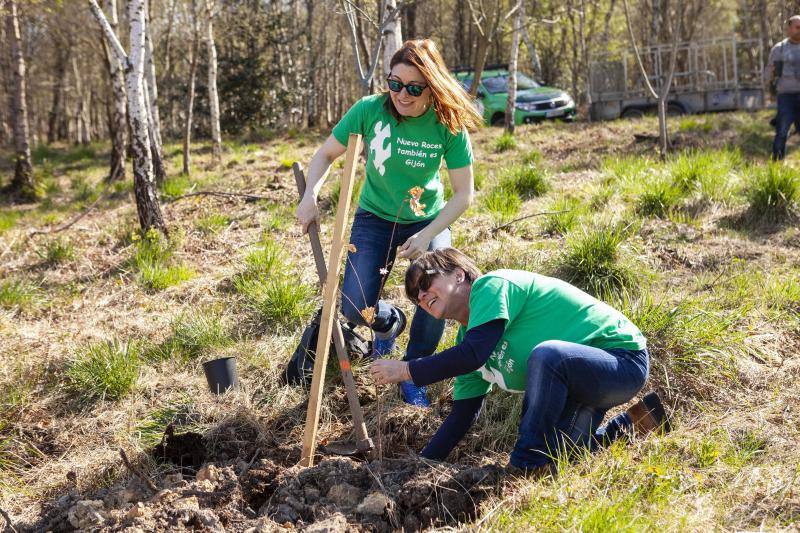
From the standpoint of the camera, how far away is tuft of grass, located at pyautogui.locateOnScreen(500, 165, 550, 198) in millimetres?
6672

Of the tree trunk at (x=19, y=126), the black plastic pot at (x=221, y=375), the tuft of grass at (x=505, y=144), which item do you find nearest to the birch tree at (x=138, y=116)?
the black plastic pot at (x=221, y=375)

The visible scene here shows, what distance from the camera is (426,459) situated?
2.90 metres

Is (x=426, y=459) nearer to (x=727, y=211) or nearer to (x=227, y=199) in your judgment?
(x=727, y=211)

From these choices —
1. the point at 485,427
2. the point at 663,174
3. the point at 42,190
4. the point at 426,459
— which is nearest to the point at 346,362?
the point at 426,459

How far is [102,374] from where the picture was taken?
4.02 m

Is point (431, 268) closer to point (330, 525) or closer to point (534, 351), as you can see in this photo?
point (534, 351)

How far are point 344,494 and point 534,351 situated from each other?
94 cm

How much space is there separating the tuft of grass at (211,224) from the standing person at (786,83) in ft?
18.7

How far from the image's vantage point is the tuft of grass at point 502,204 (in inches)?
232

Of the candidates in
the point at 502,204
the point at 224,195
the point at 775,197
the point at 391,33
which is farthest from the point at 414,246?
the point at 224,195

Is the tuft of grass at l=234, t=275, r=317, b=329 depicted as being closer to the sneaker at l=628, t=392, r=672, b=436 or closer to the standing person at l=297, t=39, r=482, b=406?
the standing person at l=297, t=39, r=482, b=406

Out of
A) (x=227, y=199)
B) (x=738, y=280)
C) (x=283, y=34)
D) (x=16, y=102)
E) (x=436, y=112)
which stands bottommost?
(x=738, y=280)

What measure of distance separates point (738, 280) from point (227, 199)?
528 centimetres

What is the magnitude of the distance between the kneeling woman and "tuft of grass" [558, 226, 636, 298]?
65.3 inches
